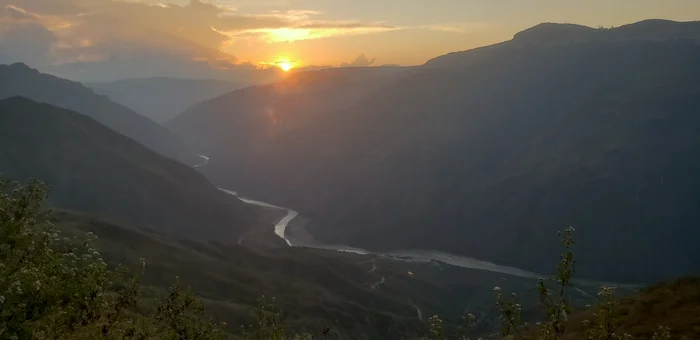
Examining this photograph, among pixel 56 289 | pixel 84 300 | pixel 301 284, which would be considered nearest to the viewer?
pixel 56 289

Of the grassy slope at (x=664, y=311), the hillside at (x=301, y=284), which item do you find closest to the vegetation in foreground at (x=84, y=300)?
the grassy slope at (x=664, y=311)

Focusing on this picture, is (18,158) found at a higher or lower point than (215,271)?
higher

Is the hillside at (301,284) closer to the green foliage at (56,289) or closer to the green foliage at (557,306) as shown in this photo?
the green foliage at (56,289)

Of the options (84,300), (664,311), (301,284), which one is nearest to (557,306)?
(84,300)

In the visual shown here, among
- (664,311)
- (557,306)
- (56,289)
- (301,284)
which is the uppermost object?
(557,306)

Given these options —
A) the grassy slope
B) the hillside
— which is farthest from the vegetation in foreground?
the hillside

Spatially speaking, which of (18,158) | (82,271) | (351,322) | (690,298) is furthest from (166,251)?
(82,271)

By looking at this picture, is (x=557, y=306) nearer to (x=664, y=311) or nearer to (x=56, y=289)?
(x=56, y=289)

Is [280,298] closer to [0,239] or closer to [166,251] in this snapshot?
[166,251]

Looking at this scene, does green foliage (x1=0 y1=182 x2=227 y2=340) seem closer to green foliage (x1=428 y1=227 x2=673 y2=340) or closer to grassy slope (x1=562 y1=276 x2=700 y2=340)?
green foliage (x1=428 y1=227 x2=673 y2=340)
